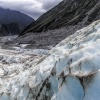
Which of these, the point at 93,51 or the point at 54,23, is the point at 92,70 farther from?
the point at 54,23

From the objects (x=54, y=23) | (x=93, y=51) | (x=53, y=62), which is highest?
(x=93, y=51)

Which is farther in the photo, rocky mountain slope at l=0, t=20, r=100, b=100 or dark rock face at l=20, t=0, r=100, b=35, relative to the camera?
dark rock face at l=20, t=0, r=100, b=35

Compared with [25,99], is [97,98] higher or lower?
higher

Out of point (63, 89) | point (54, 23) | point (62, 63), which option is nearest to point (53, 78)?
point (62, 63)

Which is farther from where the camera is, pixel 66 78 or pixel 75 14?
pixel 75 14

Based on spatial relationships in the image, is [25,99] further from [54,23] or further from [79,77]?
[54,23]

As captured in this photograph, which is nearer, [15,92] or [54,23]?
[15,92]

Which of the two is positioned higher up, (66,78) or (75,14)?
(66,78)

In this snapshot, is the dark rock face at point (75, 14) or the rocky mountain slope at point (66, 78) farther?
the dark rock face at point (75, 14)

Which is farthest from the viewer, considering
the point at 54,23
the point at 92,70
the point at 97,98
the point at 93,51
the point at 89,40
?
the point at 54,23

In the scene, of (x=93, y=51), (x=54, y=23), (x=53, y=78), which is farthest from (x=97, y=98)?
(x=54, y=23)

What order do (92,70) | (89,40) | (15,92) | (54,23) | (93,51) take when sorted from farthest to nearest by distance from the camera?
(54,23) < (15,92) < (89,40) < (93,51) < (92,70)
